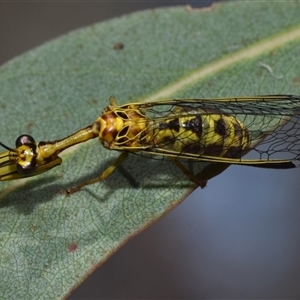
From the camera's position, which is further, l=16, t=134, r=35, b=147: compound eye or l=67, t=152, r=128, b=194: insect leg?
l=67, t=152, r=128, b=194: insect leg

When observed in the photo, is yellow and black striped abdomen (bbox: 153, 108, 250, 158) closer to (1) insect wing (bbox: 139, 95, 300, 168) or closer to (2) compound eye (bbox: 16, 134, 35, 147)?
(1) insect wing (bbox: 139, 95, 300, 168)

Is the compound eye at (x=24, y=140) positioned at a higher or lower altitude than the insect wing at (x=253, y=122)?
lower

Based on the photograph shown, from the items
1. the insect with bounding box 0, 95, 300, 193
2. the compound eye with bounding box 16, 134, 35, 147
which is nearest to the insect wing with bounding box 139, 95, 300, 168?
the insect with bounding box 0, 95, 300, 193

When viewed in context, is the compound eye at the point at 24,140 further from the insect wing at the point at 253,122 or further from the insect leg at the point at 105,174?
→ the insect wing at the point at 253,122

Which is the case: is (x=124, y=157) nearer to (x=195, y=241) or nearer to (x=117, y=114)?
(x=117, y=114)

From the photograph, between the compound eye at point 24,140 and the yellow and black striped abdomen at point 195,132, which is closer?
the compound eye at point 24,140

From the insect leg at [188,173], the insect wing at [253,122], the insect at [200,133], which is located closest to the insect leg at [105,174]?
the insect at [200,133]

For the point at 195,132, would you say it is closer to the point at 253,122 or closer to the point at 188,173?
the point at 188,173
